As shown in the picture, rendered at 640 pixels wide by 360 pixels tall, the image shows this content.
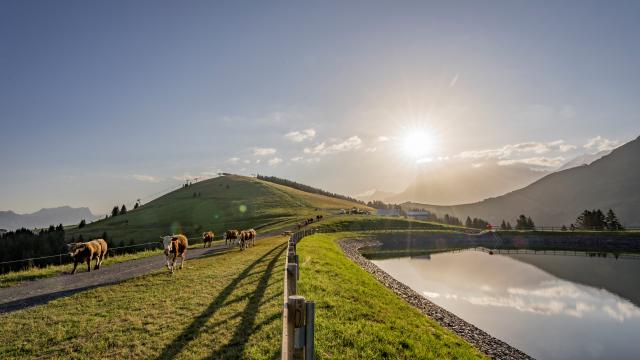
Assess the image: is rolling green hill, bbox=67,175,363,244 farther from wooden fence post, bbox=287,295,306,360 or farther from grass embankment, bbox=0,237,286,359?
wooden fence post, bbox=287,295,306,360

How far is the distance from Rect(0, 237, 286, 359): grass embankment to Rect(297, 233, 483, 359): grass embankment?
5.64 ft

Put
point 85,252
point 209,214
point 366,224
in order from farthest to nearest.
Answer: point 209,214 → point 366,224 → point 85,252

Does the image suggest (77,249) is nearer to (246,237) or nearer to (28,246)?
(246,237)

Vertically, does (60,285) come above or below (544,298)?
above

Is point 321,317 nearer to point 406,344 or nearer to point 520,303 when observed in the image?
point 406,344

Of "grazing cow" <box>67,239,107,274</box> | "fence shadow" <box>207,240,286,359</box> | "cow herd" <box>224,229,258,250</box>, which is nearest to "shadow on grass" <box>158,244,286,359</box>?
"fence shadow" <box>207,240,286,359</box>

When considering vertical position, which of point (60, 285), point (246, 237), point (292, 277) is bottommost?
point (60, 285)

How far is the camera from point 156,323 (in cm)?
1128

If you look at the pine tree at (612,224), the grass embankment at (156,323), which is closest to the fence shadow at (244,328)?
the grass embankment at (156,323)

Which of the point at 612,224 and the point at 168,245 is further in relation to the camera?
the point at 612,224

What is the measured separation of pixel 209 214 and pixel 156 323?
107 meters

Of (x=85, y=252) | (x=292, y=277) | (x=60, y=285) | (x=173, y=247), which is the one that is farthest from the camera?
(x=85, y=252)

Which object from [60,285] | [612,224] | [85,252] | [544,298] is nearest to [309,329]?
[60,285]

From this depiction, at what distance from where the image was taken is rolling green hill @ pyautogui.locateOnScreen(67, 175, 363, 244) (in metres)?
92.0
